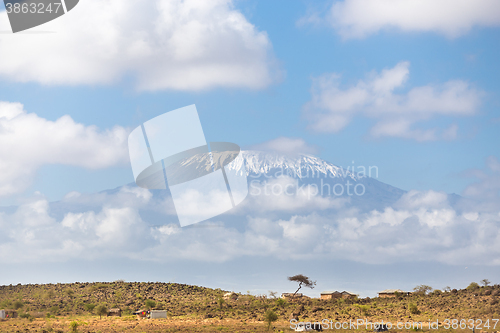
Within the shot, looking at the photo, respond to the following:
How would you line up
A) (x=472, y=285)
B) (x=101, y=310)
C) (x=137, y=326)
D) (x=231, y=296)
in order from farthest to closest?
(x=231, y=296) → (x=472, y=285) → (x=101, y=310) → (x=137, y=326)

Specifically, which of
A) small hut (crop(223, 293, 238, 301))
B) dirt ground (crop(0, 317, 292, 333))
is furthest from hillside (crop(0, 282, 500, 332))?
small hut (crop(223, 293, 238, 301))

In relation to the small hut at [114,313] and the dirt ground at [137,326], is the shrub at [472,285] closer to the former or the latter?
the dirt ground at [137,326]

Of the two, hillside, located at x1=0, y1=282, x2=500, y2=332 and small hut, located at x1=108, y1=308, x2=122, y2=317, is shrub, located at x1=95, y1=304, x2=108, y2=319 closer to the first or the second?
small hut, located at x1=108, y1=308, x2=122, y2=317

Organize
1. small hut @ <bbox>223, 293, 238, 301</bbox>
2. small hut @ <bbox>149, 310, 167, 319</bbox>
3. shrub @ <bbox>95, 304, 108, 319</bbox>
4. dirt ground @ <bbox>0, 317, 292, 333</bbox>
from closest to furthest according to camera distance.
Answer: dirt ground @ <bbox>0, 317, 292, 333</bbox>
small hut @ <bbox>149, 310, 167, 319</bbox>
shrub @ <bbox>95, 304, 108, 319</bbox>
small hut @ <bbox>223, 293, 238, 301</bbox>

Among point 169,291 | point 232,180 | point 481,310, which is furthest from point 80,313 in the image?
point 481,310

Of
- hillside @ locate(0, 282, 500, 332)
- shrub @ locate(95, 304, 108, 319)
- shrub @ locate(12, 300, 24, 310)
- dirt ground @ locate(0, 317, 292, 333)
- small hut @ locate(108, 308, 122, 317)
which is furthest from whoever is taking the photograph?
shrub @ locate(12, 300, 24, 310)

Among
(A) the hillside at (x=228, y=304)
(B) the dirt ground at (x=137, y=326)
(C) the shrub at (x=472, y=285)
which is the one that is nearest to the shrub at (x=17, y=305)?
(A) the hillside at (x=228, y=304)

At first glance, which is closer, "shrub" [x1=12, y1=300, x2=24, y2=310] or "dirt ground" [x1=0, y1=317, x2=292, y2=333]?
"dirt ground" [x1=0, y1=317, x2=292, y2=333]

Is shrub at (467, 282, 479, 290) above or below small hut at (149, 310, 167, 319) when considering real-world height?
above

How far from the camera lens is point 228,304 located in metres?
78.9

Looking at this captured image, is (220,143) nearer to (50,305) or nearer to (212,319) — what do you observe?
(212,319)

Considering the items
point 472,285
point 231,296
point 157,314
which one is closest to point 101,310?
point 157,314

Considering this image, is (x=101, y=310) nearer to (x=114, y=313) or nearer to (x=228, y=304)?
(x=114, y=313)

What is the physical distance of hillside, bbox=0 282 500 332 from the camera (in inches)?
2208
